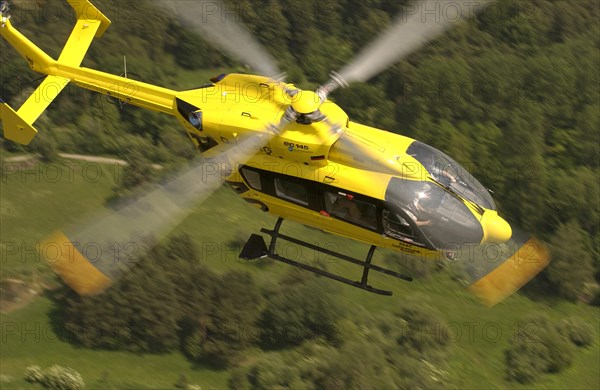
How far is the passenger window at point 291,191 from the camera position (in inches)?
716

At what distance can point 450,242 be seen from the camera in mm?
17578

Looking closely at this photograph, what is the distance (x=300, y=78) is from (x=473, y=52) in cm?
1136

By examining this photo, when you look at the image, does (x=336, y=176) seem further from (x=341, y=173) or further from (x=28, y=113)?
(x=28, y=113)

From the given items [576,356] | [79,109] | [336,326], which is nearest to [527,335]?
[576,356]

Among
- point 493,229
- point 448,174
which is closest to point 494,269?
point 493,229

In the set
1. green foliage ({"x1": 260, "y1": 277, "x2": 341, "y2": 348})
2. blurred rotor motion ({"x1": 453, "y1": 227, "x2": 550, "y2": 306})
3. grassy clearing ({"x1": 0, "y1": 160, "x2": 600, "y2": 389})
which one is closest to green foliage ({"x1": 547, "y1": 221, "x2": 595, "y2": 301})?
grassy clearing ({"x1": 0, "y1": 160, "x2": 600, "y2": 389})

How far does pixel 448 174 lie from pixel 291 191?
3.37 meters

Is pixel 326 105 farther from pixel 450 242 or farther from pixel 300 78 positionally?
pixel 300 78

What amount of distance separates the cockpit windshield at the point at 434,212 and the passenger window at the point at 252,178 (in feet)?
9.73

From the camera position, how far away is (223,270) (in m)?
36.5

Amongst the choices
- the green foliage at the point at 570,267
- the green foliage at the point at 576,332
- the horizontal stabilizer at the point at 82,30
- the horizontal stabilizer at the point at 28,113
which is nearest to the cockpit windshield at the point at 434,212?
the horizontal stabilizer at the point at 28,113

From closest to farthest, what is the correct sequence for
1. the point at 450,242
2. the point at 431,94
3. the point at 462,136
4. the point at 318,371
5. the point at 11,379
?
the point at 450,242 < the point at 11,379 < the point at 318,371 < the point at 462,136 < the point at 431,94

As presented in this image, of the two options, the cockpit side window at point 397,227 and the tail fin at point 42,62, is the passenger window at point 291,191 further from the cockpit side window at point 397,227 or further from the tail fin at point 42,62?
the tail fin at point 42,62

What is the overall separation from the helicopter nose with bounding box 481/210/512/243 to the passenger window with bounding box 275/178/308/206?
381 cm
